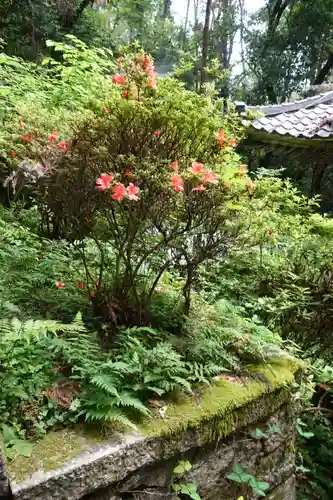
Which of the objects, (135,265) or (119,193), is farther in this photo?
(135,265)

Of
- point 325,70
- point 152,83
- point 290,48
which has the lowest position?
point 152,83

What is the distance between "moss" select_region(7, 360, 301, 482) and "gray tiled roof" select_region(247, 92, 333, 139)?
12.8 feet

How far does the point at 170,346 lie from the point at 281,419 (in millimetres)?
952

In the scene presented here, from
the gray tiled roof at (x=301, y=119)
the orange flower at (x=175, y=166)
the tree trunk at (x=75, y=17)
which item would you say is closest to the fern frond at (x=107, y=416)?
the orange flower at (x=175, y=166)

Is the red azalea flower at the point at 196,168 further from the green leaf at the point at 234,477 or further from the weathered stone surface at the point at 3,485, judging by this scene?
the green leaf at the point at 234,477

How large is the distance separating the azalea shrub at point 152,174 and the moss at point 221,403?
2.05 ft

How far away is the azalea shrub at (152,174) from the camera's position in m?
2.21

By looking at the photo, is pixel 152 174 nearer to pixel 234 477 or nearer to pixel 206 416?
pixel 206 416

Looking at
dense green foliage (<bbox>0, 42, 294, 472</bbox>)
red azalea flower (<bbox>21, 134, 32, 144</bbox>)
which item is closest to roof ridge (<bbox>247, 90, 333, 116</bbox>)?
dense green foliage (<bbox>0, 42, 294, 472</bbox>)

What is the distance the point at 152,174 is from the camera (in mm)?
2176

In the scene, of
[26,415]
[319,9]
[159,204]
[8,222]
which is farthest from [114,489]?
[319,9]

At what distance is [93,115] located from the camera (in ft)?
7.74

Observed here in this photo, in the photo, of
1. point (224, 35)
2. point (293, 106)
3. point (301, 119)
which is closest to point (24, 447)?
point (301, 119)

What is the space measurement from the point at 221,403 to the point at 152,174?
4.09ft
